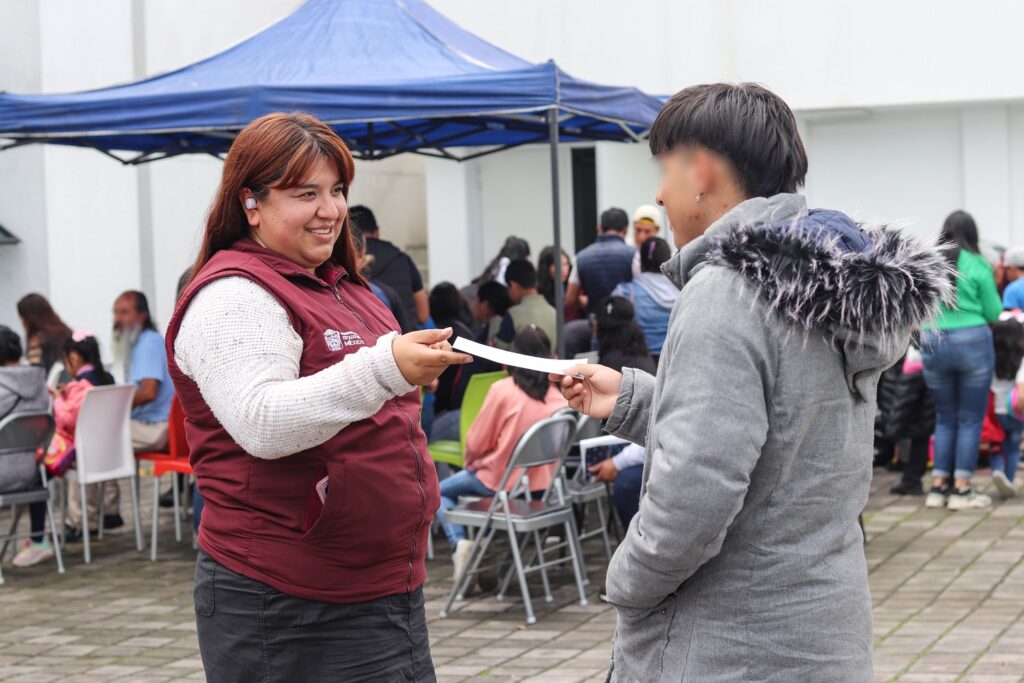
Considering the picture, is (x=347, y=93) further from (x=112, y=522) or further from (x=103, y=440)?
(x=112, y=522)

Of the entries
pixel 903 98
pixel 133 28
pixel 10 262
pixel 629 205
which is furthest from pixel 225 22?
pixel 903 98

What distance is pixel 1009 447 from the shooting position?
9.49 metres

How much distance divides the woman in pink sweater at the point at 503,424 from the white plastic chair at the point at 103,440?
7.06ft

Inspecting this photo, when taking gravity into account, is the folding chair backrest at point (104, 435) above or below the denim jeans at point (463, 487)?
above

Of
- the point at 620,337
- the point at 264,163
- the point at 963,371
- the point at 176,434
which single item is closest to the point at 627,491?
the point at 620,337

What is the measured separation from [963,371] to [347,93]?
414cm

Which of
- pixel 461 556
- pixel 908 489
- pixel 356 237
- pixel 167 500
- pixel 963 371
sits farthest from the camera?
pixel 167 500

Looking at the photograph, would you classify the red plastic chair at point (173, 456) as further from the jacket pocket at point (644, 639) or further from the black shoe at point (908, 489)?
the jacket pocket at point (644, 639)

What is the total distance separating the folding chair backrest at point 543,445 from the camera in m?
6.39

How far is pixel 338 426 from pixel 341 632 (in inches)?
17.7

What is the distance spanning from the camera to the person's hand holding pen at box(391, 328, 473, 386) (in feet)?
8.21

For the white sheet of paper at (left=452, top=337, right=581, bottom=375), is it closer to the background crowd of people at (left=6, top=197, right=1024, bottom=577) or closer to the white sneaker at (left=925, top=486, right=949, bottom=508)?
the background crowd of people at (left=6, top=197, right=1024, bottom=577)

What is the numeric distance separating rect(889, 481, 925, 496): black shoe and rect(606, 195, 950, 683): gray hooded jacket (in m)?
7.63

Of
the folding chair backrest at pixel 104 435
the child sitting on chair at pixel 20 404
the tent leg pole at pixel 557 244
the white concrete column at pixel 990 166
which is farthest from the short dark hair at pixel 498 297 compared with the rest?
the white concrete column at pixel 990 166
